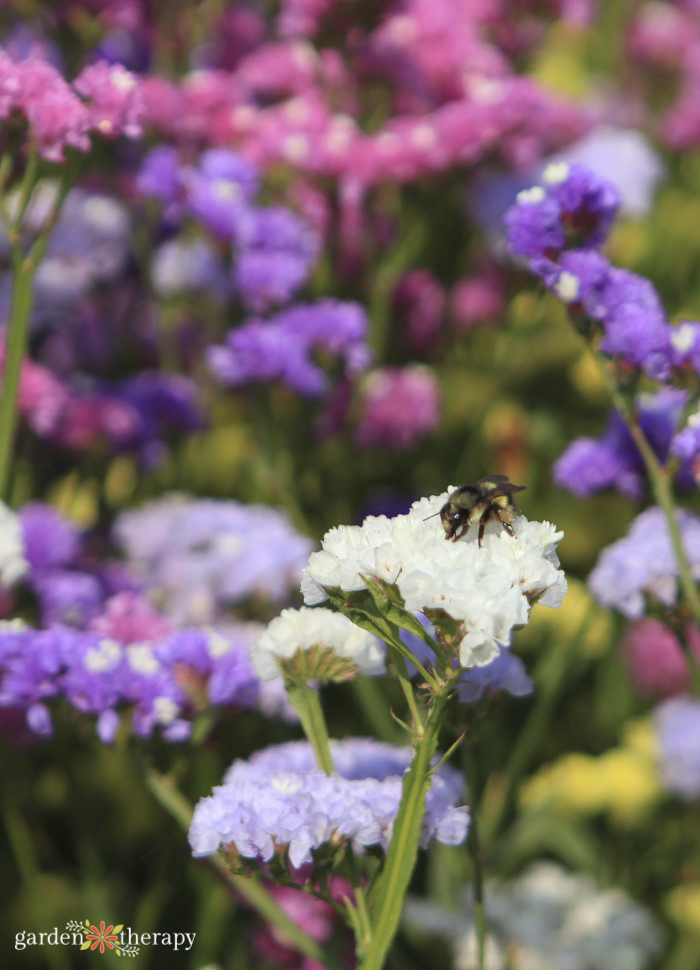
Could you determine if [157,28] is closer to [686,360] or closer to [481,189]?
[481,189]

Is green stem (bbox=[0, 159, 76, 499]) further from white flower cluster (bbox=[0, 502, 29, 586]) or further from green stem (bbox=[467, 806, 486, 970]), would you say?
green stem (bbox=[467, 806, 486, 970])

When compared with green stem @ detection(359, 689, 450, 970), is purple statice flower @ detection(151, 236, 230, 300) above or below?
above

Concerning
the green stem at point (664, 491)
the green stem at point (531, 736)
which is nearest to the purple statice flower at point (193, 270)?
the green stem at point (531, 736)

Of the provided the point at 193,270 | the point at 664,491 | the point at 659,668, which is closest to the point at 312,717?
the point at 664,491

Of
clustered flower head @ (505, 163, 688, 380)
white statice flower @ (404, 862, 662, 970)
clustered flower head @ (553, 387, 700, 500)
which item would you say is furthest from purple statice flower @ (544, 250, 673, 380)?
white statice flower @ (404, 862, 662, 970)

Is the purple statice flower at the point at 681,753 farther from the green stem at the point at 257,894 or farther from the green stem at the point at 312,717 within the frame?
the green stem at the point at 312,717

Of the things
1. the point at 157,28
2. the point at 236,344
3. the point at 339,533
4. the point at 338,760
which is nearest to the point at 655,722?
the point at 236,344
